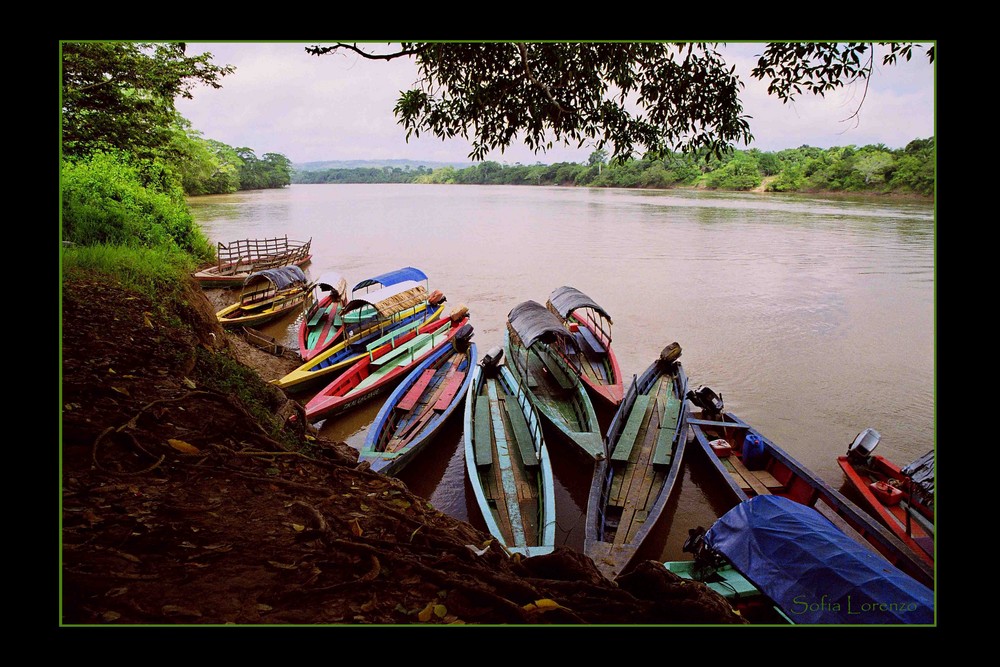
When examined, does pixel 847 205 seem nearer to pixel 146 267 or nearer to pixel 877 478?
pixel 877 478

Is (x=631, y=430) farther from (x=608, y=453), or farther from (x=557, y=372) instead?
(x=557, y=372)

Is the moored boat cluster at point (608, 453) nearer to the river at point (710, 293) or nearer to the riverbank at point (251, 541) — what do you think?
the river at point (710, 293)

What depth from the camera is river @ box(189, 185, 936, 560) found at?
336 inches

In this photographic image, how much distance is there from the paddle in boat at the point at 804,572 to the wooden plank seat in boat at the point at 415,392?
5230 mm

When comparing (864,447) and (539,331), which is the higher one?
(539,331)

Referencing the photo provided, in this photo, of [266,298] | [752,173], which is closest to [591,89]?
[266,298]

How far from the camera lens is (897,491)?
21.1ft

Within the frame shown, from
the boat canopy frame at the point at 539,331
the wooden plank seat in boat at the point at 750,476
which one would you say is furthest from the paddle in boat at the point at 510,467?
the wooden plank seat in boat at the point at 750,476

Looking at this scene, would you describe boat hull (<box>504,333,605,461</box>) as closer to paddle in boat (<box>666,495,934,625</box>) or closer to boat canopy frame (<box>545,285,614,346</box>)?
boat canopy frame (<box>545,285,614,346</box>)

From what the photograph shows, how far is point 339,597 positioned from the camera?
250 cm

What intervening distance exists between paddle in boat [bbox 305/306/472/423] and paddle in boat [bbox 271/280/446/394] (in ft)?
0.59

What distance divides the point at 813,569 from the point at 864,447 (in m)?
4.36

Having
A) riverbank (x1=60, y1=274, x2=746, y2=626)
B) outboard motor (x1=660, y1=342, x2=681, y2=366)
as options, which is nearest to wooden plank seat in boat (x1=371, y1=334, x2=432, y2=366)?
outboard motor (x1=660, y1=342, x2=681, y2=366)

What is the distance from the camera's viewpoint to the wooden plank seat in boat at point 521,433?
22.8 feet
